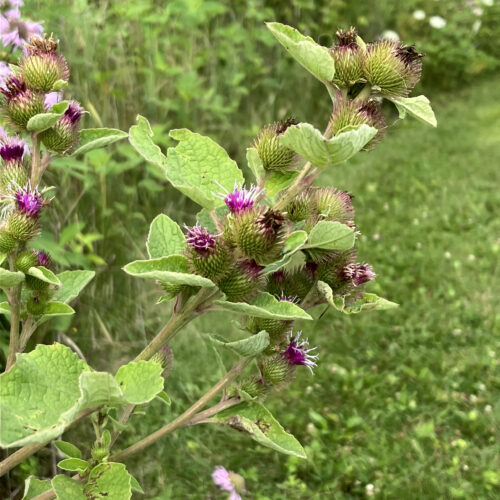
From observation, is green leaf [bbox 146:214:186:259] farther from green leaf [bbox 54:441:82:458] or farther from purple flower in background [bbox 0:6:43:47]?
purple flower in background [bbox 0:6:43:47]

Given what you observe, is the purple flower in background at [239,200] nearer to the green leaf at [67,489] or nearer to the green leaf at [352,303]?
Answer: the green leaf at [352,303]

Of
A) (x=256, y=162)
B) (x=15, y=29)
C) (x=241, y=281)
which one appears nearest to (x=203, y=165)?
(x=256, y=162)

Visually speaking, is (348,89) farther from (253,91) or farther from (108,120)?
(253,91)

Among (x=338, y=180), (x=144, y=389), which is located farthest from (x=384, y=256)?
(x=144, y=389)

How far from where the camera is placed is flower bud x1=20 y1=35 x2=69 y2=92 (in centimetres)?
107

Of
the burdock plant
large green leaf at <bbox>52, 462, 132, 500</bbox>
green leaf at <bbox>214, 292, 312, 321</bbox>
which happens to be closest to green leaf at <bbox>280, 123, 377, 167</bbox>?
the burdock plant

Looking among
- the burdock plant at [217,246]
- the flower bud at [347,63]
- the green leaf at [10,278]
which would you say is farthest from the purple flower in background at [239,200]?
the green leaf at [10,278]

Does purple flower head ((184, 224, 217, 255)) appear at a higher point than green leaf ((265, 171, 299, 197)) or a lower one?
lower

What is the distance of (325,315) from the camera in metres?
3.19

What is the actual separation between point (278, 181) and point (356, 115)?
0.16 metres

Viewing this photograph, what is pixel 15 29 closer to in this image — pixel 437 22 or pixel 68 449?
pixel 68 449

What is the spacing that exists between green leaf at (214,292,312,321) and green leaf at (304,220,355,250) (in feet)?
0.31

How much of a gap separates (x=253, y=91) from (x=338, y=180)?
2.83 ft

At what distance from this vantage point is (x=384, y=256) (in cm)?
379
